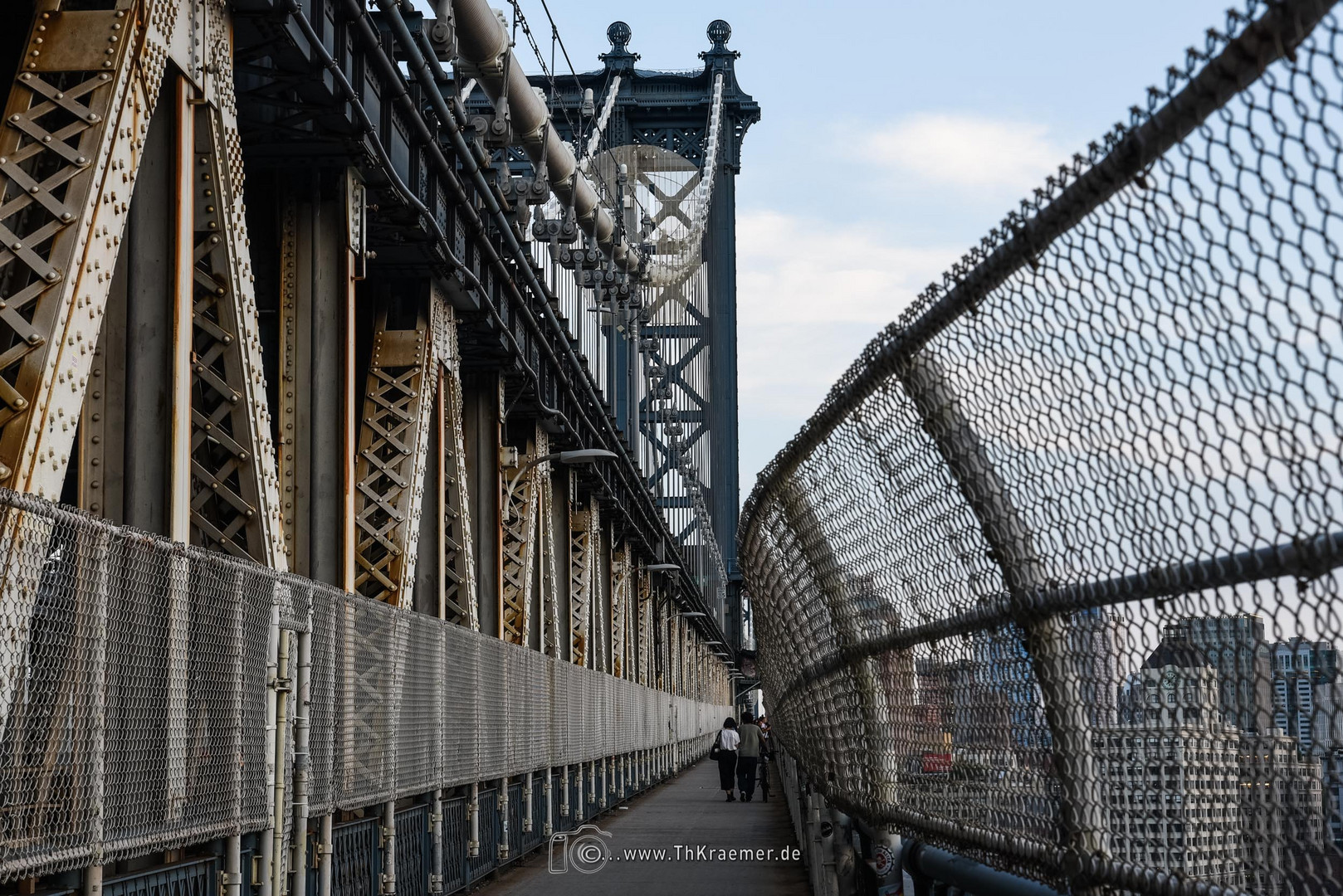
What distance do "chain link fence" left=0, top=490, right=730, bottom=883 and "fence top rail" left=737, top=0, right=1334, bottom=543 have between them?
252 cm

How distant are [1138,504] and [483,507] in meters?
16.5

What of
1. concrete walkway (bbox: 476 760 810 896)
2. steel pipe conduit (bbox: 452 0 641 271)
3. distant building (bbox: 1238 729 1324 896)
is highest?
steel pipe conduit (bbox: 452 0 641 271)

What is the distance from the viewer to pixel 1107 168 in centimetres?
240

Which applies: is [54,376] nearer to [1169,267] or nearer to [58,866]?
[58,866]

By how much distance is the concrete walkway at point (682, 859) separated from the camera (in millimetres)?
14078

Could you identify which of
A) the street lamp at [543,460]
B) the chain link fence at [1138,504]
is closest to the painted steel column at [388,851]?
the chain link fence at [1138,504]

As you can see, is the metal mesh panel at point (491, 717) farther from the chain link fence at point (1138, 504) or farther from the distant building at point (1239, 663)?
the distant building at point (1239, 663)

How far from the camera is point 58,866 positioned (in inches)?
200

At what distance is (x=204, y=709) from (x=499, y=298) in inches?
409

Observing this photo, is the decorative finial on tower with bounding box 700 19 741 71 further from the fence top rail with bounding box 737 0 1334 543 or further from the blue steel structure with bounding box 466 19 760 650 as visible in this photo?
the fence top rail with bounding box 737 0 1334 543

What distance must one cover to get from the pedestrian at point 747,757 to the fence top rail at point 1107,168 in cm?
2535

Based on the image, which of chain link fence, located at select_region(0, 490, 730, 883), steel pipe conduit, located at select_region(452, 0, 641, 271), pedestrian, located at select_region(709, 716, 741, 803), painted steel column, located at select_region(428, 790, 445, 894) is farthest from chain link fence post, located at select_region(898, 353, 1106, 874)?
pedestrian, located at select_region(709, 716, 741, 803)

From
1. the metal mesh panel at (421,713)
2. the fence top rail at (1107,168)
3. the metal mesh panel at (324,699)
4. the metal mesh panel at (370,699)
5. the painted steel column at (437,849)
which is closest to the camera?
the fence top rail at (1107,168)

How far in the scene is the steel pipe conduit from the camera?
18922mm
